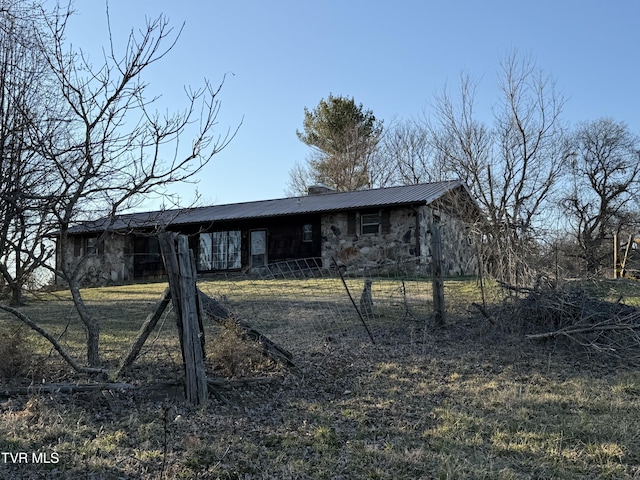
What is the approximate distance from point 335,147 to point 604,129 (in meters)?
15.8

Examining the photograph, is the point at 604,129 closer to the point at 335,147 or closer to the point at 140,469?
the point at 335,147

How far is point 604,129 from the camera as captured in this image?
103 feet

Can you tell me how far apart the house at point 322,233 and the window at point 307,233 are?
0.12ft

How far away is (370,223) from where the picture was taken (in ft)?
64.6

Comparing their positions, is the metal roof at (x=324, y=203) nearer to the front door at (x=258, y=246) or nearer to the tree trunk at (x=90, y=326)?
the front door at (x=258, y=246)

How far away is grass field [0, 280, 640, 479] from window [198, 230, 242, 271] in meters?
13.6

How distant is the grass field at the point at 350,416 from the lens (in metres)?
3.75

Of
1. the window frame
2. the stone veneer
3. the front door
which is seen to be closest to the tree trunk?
the stone veneer

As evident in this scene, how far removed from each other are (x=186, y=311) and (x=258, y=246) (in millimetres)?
16328

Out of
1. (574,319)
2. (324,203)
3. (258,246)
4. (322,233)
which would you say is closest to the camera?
(574,319)

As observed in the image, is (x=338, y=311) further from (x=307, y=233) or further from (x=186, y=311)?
(x=307, y=233)

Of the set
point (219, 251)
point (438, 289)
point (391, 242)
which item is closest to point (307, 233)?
point (391, 242)

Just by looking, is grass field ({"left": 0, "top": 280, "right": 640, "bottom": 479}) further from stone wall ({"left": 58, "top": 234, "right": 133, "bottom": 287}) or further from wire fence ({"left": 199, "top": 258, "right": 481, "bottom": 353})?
stone wall ({"left": 58, "top": 234, "right": 133, "bottom": 287})

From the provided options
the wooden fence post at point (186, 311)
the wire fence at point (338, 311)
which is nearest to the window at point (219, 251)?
the wire fence at point (338, 311)
